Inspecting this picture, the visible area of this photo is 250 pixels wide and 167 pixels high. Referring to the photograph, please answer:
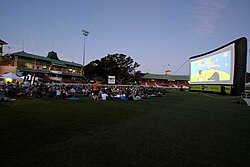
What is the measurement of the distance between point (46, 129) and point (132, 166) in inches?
123

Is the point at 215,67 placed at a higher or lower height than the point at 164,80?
lower

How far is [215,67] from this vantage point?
17688mm

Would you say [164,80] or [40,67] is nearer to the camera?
[40,67]

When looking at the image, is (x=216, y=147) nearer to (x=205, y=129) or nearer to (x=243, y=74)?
(x=205, y=129)

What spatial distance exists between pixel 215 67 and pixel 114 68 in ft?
141

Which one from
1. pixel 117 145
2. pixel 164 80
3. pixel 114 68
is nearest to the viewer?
pixel 117 145

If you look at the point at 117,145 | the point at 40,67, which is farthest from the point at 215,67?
the point at 40,67

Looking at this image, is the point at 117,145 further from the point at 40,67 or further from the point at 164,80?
the point at 164,80

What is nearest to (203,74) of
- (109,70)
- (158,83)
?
(109,70)

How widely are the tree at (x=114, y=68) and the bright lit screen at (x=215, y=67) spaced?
38.1 m

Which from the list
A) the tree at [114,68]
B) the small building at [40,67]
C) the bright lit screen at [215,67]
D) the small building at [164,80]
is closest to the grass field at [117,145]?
the bright lit screen at [215,67]

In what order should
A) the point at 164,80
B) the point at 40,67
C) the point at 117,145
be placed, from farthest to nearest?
the point at 164,80 < the point at 40,67 < the point at 117,145

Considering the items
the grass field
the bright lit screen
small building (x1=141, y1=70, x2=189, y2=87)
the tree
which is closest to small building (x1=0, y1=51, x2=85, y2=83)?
the tree

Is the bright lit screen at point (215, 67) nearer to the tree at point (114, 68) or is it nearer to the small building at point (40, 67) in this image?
the small building at point (40, 67)
